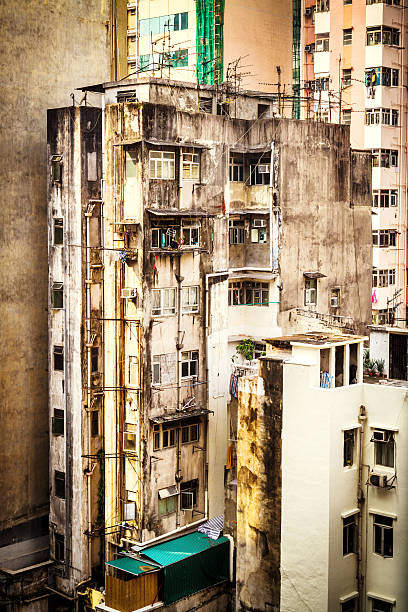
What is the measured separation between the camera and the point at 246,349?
33.7m

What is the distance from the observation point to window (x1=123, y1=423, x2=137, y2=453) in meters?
30.7

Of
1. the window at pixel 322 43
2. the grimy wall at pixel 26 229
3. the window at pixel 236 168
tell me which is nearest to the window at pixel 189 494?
the grimy wall at pixel 26 229

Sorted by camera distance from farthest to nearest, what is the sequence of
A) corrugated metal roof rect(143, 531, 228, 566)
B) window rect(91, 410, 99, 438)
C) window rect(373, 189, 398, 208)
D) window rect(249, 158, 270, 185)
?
window rect(373, 189, 398, 208)
window rect(249, 158, 270, 185)
window rect(91, 410, 99, 438)
corrugated metal roof rect(143, 531, 228, 566)

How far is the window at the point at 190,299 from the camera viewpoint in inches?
1246

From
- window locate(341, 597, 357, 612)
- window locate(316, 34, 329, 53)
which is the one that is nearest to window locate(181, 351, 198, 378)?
window locate(341, 597, 357, 612)

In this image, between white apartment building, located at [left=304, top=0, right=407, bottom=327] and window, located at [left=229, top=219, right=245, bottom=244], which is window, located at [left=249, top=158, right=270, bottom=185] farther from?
white apartment building, located at [left=304, top=0, right=407, bottom=327]

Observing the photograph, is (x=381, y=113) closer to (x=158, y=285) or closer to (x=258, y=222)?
(x=258, y=222)

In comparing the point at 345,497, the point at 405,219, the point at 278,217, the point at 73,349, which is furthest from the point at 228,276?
the point at 405,219

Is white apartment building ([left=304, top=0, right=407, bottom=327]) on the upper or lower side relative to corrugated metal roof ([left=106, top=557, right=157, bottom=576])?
upper

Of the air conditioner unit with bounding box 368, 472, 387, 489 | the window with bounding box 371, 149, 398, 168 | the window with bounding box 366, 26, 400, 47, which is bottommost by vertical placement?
the air conditioner unit with bounding box 368, 472, 387, 489

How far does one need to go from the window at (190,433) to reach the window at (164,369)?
1.63 metres

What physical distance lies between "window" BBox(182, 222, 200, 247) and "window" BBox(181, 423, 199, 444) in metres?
5.79

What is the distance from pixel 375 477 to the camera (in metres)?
24.7

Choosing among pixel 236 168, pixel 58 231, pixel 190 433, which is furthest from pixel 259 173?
pixel 190 433
